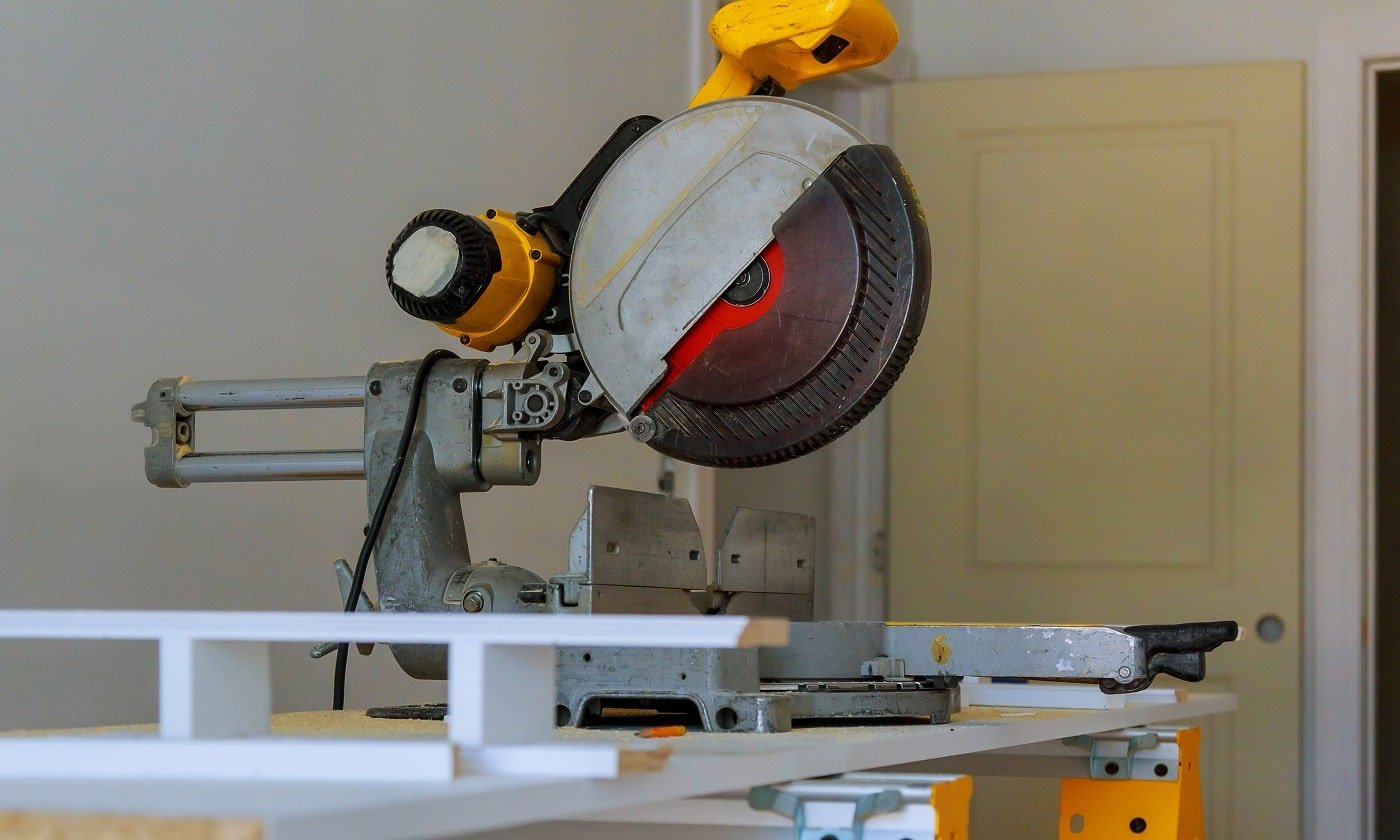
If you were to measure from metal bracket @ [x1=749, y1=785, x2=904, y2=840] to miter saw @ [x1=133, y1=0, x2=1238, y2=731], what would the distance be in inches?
10.1

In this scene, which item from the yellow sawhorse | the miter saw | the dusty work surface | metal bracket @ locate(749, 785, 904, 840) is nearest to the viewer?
the dusty work surface

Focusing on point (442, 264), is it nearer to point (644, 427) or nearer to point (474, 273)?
point (474, 273)

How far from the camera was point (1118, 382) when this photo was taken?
3.29m

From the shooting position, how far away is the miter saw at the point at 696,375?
1.25m

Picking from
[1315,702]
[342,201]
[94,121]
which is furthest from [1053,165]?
[94,121]

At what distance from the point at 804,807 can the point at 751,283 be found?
0.50 meters

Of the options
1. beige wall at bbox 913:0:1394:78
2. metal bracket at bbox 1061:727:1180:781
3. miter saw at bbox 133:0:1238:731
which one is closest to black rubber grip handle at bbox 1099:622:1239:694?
miter saw at bbox 133:0:1238:731

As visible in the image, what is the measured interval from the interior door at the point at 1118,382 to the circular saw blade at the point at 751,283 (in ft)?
6.89

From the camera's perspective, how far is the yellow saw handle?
4.36 feet

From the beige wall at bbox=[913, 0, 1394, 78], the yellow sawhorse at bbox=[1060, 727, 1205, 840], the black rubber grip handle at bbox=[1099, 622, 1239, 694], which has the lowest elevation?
the yellow sawhorse at bbox=[1060, 727, 1205, 840]

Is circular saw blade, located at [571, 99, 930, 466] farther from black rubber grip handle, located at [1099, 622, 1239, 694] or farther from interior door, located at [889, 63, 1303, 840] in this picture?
interior door, located at [889, 63, 1303, 840]

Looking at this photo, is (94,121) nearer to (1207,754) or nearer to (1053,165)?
(1053,165)

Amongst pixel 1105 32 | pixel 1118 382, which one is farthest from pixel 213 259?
pixel 1105 32

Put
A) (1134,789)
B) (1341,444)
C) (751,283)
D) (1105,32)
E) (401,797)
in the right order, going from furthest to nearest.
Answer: (1105,32) → (1341,444) → (1134,789) → (751,283) → (401,797)
